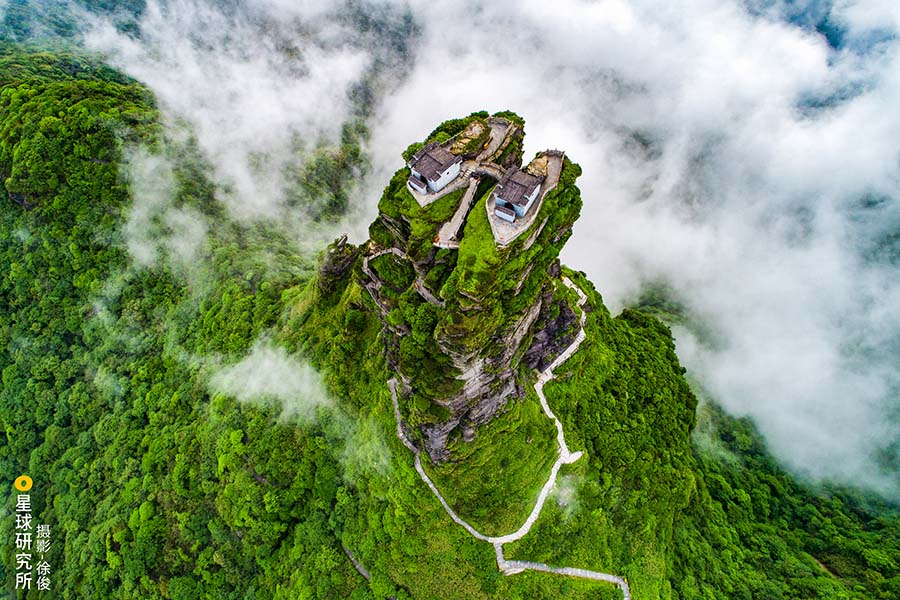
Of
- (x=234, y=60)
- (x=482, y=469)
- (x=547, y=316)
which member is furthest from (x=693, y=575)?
(x=234, y=60)

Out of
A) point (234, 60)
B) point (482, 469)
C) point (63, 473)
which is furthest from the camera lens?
point (234, 60)

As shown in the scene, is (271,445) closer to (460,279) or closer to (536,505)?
(536,505)

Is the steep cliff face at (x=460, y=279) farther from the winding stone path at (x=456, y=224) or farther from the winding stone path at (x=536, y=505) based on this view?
the winding stone path at (x=536, y=505)

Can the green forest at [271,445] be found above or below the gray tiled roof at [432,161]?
below

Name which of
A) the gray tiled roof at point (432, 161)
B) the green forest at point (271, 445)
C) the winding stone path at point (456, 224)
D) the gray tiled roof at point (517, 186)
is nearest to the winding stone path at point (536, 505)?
the green forest at point (271, 445)

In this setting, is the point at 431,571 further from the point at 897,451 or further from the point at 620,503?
the point at 897,451
